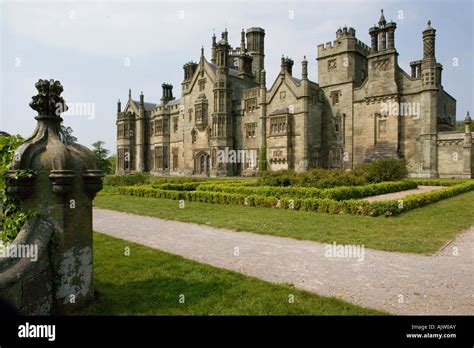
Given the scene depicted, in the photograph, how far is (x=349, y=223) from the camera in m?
10.9

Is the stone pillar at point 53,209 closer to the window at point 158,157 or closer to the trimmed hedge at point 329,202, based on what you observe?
the trimmed hedge at point 329,202

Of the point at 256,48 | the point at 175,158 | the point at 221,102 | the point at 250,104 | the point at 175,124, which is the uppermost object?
the point at 256,48

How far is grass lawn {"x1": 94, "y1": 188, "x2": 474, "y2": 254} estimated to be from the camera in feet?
28.2

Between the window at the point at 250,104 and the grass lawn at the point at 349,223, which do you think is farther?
the window at the point at 250,104

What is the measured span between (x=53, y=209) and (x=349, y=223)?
944cm

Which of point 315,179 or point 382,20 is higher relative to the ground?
point 382,20

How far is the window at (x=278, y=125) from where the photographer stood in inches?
1433

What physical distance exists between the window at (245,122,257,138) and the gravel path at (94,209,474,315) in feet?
102

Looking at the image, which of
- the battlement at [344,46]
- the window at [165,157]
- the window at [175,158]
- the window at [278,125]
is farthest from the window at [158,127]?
the battlement at [344,46]

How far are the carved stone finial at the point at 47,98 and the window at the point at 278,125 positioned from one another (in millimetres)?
33089

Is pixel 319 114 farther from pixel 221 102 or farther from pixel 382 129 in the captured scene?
pixel 221 102

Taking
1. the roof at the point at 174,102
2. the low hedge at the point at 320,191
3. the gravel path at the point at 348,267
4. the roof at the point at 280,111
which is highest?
the roof at the point at 174,102

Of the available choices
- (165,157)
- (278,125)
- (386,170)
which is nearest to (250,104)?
(278,125)
